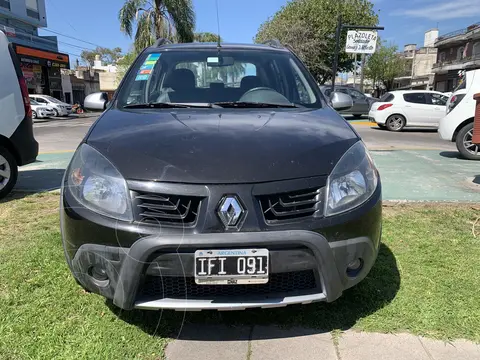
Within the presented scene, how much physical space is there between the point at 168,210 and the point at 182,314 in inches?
33.7

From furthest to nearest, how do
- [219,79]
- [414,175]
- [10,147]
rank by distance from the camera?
[414,175], [10,147], [219,79]

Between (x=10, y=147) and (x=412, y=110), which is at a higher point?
(x=10, y=147)

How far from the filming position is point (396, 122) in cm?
1377

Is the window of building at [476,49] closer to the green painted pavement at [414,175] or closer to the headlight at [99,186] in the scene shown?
the green painted pavement at [414,175]

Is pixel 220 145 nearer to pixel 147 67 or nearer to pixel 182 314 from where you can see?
pixel 182 314

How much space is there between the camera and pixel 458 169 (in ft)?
22.1

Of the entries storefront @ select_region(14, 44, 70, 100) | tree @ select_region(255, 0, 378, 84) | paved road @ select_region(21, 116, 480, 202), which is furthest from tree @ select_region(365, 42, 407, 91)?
paved road @ select_region(21, 116, 480, 202)

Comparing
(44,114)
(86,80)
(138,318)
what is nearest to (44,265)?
(138,318)

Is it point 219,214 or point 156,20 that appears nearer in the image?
point 219,214

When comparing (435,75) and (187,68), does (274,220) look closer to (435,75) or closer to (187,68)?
(187,68)

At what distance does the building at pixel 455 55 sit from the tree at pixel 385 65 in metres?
9.67

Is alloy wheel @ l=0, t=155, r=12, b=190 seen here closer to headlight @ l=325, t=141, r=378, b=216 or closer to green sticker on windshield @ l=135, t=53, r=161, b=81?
green sticker on windshield @ l=135, t=53, r=161, b=81

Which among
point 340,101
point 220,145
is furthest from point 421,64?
point 220,145

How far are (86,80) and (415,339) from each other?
49.2 metres
